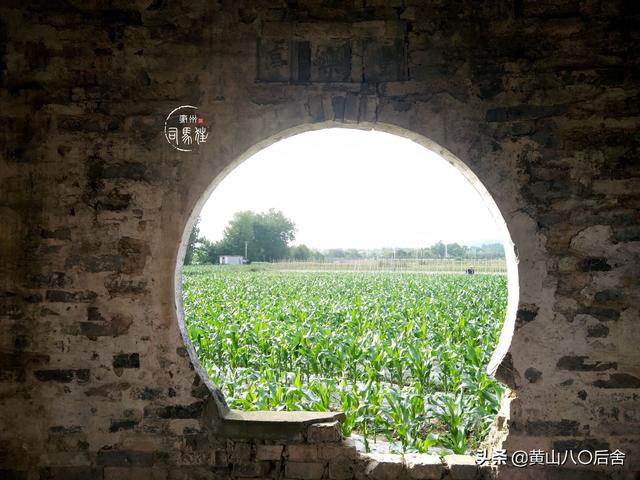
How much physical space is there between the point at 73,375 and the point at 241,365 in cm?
367

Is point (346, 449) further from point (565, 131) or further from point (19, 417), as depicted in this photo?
point (565, 131)

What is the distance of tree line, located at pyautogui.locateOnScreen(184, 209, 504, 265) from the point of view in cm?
6006

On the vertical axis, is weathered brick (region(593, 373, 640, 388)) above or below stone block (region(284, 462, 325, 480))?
above

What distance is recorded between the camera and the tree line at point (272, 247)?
60062 mm

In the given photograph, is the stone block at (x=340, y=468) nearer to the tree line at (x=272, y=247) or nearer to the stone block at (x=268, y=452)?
the stone block at (x=268, y=452)

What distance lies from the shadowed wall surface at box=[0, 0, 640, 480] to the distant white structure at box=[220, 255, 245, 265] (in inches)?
2101

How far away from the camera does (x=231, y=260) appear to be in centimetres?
5703

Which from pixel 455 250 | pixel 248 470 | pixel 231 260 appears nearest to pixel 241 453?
pixel 248 470

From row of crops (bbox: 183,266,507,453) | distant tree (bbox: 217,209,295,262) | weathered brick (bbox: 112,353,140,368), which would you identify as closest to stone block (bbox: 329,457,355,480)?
row of crops (bbox: 183,266,507,453)

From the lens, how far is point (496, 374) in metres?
3.06

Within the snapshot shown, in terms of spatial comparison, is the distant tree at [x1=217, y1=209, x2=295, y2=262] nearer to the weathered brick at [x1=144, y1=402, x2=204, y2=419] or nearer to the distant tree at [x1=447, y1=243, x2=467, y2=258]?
the distant tree at [x1=447, y1=243, x2=467, y2=258]

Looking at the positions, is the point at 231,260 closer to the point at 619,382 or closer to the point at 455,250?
the point at 455,250

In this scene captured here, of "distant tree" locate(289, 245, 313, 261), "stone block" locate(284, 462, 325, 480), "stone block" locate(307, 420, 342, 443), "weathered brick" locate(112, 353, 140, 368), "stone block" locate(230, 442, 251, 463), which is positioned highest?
"distant tree" locate(289, 245, 313, 261)

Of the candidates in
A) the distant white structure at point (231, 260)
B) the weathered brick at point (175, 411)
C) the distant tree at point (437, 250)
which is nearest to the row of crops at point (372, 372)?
the weathered brick at point (175, 411)
